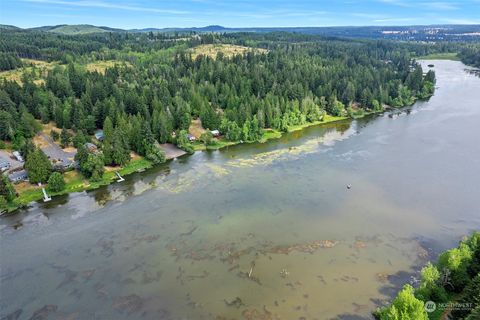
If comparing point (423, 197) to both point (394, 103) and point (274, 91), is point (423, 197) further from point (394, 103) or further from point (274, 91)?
point (394, 103)

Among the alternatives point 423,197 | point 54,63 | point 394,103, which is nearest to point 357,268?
point 423,197

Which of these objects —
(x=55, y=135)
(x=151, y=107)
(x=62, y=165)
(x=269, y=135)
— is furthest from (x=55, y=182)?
(x=269, y=135)

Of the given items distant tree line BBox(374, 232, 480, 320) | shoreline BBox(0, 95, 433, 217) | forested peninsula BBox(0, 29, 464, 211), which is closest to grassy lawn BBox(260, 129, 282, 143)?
shoreline BBox(0, 95, 433, 217)

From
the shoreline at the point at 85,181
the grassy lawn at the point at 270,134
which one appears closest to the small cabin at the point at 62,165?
the shoreline at the point at 85,181

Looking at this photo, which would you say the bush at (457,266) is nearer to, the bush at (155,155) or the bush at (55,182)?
the bush at (155,155)

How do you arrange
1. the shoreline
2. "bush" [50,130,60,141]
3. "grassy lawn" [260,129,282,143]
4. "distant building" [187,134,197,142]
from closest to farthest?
the shoreline → "bush" [50,130,60,141] → "distant building" [187,134,197,142] → "grassy lawn" [260,129,282,143]

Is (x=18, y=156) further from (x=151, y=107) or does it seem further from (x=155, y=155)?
(x=151, y=107)

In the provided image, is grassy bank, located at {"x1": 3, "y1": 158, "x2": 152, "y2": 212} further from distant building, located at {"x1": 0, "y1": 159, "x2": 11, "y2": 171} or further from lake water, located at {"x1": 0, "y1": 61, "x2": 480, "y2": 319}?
distant building, located at {"x1": 0, "y1": 159, "x2": 11, "y2": 171}
